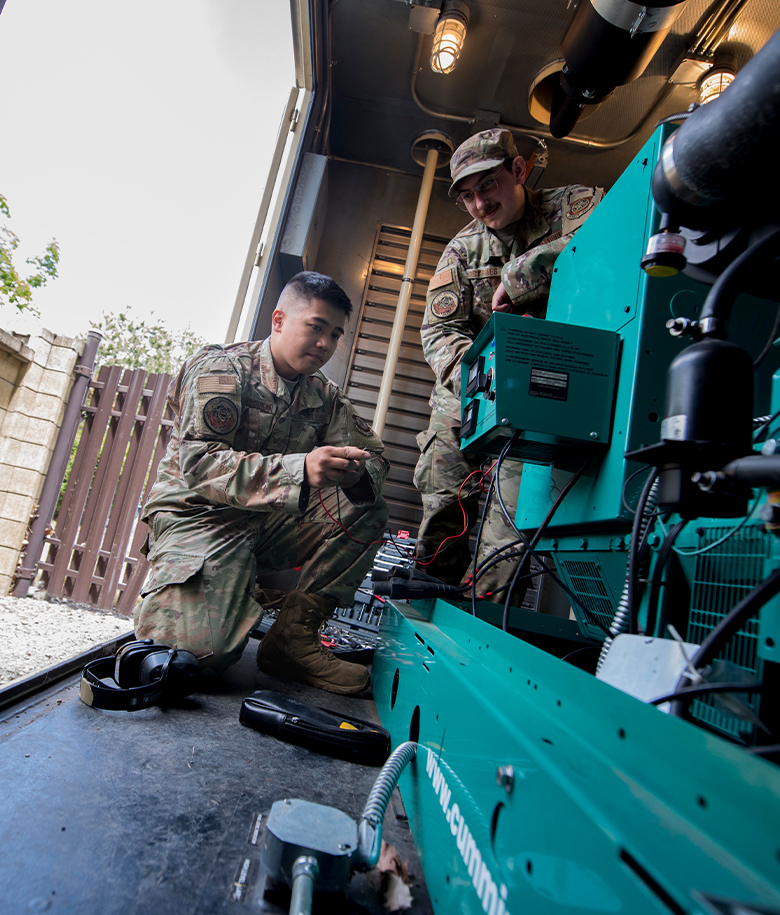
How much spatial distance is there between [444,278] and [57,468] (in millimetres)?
2611

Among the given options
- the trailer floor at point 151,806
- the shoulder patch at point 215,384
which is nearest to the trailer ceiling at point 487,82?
the shoulder patch at point 215,384

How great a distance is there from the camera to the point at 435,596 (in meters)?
1.47

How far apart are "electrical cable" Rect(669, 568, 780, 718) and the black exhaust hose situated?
0.37 metres

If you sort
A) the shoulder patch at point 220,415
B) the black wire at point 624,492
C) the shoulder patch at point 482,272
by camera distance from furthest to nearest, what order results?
1. the shoulder patch at point 482,272
2. the shoulder patch at point 220,415
3. the black wire at point 624,492

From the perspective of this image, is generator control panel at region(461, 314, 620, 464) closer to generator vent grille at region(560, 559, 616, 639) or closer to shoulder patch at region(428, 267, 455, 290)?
generator vent grille at region(560, 559, 616, 639)

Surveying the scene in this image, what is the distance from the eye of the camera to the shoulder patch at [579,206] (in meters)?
2.02

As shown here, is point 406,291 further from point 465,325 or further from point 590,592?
point 590,592

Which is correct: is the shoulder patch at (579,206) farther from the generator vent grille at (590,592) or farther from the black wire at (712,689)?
the black wire at (712,689)

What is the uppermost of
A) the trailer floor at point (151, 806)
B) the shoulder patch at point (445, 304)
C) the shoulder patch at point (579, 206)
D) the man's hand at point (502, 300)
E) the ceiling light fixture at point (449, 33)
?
the ceiling light fixture at point (449, 33)

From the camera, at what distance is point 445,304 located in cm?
237

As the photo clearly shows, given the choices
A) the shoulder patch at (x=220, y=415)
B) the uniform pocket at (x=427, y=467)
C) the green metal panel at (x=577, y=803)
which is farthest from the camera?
the uniform pocket at (x=427, y=467)

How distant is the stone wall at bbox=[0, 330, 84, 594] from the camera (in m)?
3.28

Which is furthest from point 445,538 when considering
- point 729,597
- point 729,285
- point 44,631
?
point 44,631

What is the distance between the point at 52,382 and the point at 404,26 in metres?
2.89
